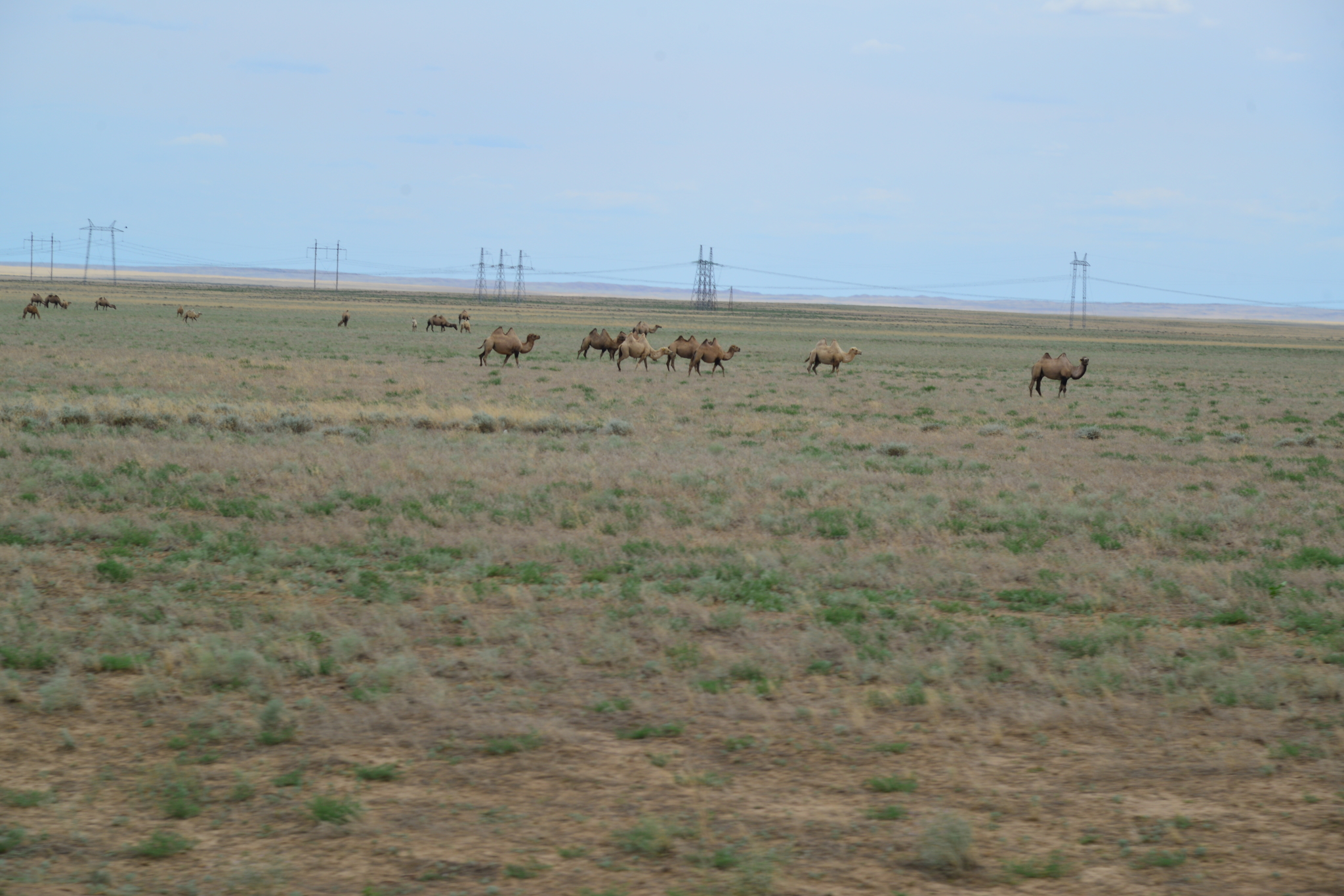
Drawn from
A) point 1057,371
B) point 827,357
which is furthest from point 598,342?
point 1057,371

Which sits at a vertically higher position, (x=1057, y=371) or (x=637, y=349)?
(x=637, y=349)

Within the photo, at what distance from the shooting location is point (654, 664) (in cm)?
786

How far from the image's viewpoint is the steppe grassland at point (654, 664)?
5.23 metres

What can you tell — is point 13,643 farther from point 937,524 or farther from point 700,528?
point 937,524

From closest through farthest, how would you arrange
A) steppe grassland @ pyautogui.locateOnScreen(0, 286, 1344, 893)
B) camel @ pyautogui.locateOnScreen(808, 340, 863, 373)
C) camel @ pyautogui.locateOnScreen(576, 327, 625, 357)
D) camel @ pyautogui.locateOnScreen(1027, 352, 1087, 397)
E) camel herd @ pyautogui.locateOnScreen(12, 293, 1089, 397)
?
steppe grassland @ pyautogui.locateOnScreen(0, 286, 1344, 893) → camel @ pyautogui.locateOnScreen(1027, 352, 1087, 397) → camel herd @ pyautogui.locateOnScreen(12, 293, 1089, 397) → camel @ pyautogui.locateOnScreen(808, 340, 863, 373) → camel @ pyautogui.locateOnScreen(576, 327, 625, 357)

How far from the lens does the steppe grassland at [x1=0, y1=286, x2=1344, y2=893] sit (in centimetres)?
523

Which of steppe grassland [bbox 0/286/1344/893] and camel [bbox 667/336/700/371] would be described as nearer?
steppe grassland [bbox 0/286/1344/893]

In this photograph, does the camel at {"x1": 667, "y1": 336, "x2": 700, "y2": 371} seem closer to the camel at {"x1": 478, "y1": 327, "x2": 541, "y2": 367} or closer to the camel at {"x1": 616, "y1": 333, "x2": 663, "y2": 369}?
the camel at {"x1": 616, "y1": 333, "x2": 663, "y2": 369}

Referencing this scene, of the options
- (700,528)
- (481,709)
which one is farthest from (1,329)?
(481,709)

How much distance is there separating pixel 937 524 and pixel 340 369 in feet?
81.7

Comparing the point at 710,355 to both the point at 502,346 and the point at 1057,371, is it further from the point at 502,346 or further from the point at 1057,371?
the point at 1057,371

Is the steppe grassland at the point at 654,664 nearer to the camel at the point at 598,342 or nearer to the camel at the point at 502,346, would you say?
the camel at the point at 502,346

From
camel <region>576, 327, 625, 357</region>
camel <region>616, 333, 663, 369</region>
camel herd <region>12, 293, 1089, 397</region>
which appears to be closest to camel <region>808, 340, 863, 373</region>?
camel herd <region>12, 293, 1089, 397</region>

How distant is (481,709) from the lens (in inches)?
276
